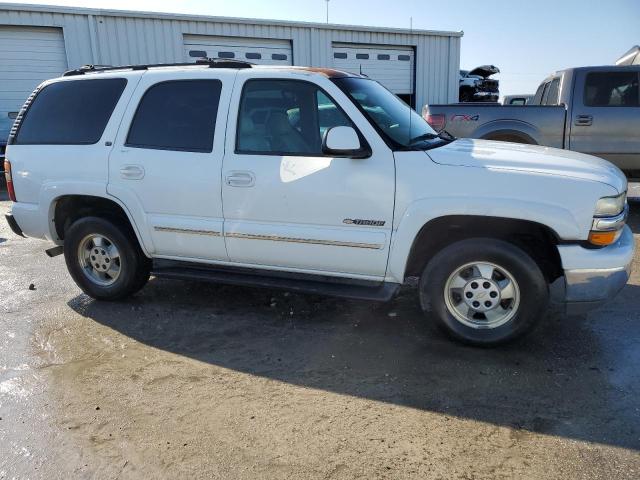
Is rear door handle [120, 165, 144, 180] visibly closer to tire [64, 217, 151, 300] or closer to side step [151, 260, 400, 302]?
tire [64, 217, 151, 300]

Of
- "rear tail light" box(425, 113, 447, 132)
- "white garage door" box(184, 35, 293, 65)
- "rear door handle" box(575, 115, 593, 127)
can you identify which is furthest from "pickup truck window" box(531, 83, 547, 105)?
"white garage door" box(184, 35, 293, 65)

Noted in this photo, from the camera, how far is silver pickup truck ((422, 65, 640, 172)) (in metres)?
7.43

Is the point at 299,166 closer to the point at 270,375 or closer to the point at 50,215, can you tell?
the point at 270,375

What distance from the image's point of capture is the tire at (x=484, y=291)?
11.4 ft

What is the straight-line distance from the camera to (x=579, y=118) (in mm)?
7523

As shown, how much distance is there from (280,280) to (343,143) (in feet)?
3.90

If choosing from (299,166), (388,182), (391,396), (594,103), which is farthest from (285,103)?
(594,103)

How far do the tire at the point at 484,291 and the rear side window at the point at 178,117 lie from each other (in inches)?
78.4

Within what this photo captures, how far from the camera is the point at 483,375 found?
3.36 metres

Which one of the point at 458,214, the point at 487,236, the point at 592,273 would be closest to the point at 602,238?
the point at 592,273

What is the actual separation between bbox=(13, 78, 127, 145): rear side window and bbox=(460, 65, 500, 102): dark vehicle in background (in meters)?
17.8

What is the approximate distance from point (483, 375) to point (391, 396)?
0.65m

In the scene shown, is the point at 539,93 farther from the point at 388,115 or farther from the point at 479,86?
the point at 479,86

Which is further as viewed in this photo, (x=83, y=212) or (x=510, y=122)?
(x=510, y=122)
